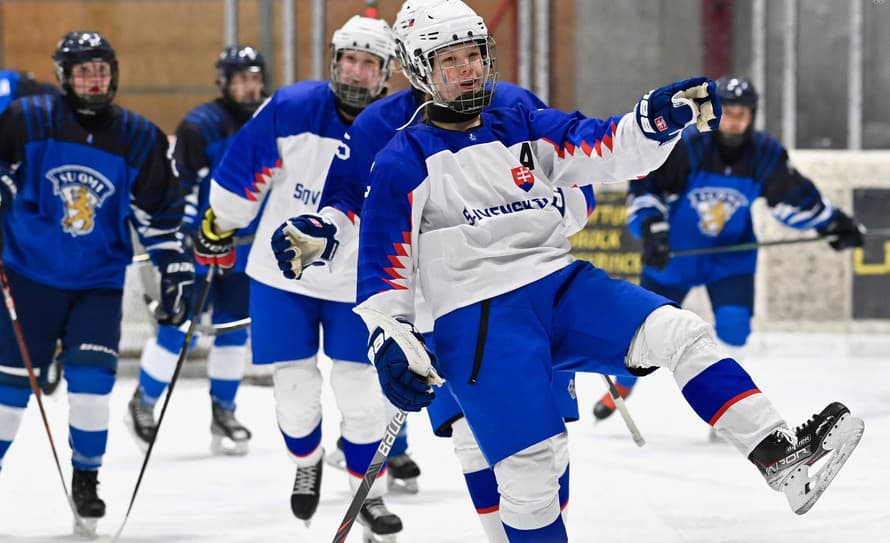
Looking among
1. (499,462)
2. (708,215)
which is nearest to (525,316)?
(499,462)

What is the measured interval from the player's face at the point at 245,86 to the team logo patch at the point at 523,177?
2637mm

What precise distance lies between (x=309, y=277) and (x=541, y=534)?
4.09 ft

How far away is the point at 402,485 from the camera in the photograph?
411cm

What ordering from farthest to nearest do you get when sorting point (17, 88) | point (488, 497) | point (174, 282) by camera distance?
point (17, 88)
point (174, 282)
point (488, 497)

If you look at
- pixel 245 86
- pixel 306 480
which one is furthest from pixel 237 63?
pixel 306 480

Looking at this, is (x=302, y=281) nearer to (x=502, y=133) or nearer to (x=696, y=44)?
(x=502, y=133)

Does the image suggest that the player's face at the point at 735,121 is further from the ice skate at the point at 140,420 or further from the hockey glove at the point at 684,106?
the hockey glove at the point at 684,106

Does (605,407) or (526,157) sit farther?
(605,407)

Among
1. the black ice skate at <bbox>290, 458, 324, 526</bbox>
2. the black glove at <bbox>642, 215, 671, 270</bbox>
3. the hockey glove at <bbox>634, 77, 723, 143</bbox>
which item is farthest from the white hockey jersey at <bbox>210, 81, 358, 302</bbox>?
the black glove at <bbox>642, 215, 671, 270</bbox>

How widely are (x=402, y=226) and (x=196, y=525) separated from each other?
1566 mm

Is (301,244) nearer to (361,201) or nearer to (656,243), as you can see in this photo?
(361,201)

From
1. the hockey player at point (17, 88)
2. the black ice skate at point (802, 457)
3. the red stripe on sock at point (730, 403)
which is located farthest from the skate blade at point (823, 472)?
the hockey player at point (17, 88)

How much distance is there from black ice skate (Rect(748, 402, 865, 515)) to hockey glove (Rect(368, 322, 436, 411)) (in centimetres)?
56

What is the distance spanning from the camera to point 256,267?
361 centimetres
